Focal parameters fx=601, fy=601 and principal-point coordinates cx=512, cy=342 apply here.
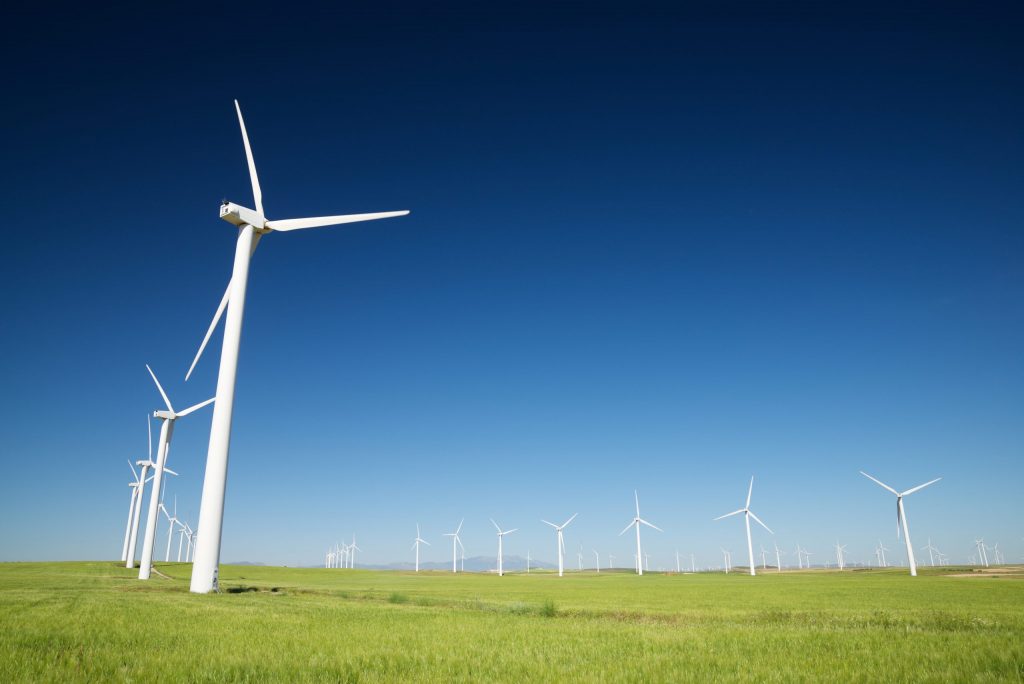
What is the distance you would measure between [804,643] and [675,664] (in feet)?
17.6

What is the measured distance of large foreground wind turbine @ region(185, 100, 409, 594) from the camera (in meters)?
35.1

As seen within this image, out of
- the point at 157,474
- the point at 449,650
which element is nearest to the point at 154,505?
the point at 157,474

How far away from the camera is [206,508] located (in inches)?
1399

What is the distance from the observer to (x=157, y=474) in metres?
61.2

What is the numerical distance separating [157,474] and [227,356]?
31254 millimetres

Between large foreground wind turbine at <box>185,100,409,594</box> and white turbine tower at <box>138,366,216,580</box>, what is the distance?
73.7 feet

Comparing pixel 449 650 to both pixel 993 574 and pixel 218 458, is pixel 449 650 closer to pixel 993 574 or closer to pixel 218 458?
pixel 218 458

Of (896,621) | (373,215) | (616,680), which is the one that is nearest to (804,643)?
(616,680)

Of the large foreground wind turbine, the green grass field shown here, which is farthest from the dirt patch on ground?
the large foreground wind turbine

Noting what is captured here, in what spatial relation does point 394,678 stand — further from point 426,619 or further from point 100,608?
point 100,608

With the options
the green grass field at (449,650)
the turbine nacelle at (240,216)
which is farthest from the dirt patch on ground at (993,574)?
the turbine nacelle at (240,216)

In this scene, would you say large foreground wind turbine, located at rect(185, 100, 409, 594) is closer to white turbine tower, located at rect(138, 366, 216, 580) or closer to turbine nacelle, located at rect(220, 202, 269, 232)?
turbine nacelle, located at rect(220, 202, 269, 232)

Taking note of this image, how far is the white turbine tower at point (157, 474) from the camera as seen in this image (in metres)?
58.9

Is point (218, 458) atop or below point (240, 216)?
below
